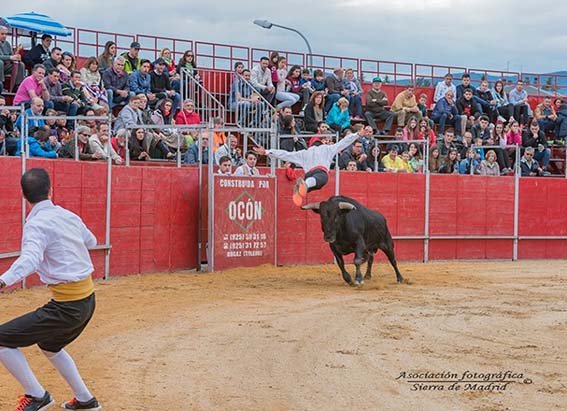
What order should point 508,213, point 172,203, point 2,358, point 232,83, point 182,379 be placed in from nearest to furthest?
point 2,358 → point 182,379 → point 172,203 → point 232,83 → point 508,213

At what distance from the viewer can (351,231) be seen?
1470cm

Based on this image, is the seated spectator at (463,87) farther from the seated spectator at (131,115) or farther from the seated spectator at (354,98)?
the seated spectator at (131,115)

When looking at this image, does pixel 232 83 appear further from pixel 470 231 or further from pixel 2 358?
pixel 2 358

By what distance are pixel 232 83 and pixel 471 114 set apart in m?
6.87

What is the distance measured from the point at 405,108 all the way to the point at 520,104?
426 cm

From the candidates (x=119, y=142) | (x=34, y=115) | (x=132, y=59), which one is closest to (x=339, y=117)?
(x=132, y=59)

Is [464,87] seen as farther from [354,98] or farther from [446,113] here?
[354,98]

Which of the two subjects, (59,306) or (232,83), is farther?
(232,83)

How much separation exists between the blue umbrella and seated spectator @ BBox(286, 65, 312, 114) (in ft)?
16.8

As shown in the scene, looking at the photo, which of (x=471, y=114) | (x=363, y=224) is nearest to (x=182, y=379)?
(x=363, y=224)

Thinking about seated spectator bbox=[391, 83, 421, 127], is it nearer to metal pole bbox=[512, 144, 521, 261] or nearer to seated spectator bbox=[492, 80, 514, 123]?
metal pole bbox=[512, 144, 521, 261]

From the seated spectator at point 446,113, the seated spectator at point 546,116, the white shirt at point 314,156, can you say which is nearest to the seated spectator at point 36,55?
the white shirt at point 314,156

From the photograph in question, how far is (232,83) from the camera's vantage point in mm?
20844

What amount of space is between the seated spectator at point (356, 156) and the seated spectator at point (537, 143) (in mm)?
6349
